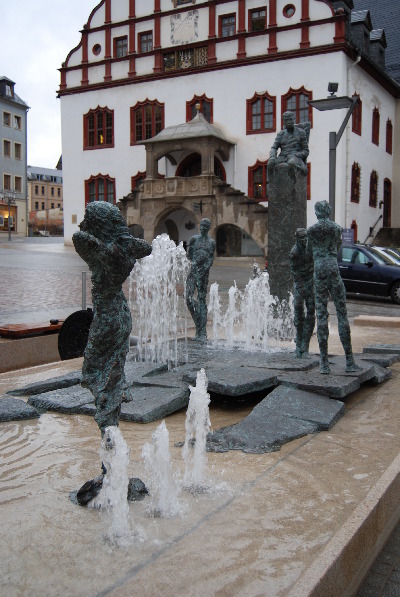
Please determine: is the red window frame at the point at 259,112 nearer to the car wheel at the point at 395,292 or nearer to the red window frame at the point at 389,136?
the red window frame at the point at 389,136

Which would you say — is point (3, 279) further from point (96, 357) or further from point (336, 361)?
point (96, 357)

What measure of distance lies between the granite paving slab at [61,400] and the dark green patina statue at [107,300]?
2.09 meters

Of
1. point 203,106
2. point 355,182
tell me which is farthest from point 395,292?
point 203,106

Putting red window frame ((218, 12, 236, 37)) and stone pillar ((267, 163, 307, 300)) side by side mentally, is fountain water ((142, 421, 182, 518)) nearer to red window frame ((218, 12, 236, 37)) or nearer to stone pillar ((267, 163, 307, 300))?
stone pillar ((267, 163, 307, 300))

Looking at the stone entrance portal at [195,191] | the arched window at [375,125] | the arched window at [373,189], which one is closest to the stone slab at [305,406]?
the stone entrance portal at [195,191]

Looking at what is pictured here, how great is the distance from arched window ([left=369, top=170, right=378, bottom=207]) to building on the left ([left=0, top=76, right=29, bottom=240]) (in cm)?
3229

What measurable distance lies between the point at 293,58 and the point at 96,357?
28.7 meters

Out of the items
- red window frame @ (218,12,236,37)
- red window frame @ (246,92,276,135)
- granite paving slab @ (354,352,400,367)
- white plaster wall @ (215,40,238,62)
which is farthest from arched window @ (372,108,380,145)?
granite paving slab @ (354,352,400,367)

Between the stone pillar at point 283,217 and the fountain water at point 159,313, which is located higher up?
the stone pillar at point 283,217

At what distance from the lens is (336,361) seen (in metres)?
7.31

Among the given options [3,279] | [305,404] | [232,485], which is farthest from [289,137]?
[3,279]

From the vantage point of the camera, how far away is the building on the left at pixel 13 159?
5616 centimetres

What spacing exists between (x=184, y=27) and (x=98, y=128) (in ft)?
23.3

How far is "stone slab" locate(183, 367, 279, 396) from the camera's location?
586cm
